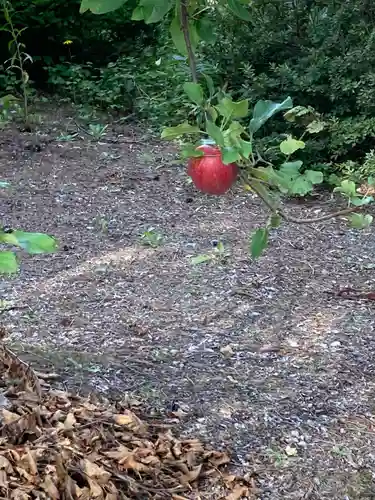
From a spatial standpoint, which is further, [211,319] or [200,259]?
[200,259]

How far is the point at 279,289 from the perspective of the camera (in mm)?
3309

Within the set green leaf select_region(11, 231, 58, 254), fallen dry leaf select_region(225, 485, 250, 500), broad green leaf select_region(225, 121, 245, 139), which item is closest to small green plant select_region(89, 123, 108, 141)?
fallen dry leaf select_region(225, 485, 250, 500)

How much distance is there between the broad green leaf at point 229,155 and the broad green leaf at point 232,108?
0.07 metres

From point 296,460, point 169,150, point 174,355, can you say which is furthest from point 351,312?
point 169,150

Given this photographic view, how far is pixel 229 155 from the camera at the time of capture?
1186mm

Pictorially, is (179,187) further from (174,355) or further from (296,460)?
(296,460)

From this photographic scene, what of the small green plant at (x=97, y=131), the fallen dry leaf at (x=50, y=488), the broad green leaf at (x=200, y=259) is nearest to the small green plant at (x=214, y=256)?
the broad green leaf at (x=200, y=259)

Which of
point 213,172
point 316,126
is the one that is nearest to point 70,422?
point 213,172

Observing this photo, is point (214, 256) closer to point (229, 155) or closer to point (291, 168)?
point (291, 168)

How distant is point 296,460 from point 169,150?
11.0 ft

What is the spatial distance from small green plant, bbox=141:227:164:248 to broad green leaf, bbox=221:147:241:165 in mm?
2546

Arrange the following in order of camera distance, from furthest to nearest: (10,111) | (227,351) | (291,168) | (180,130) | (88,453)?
1. (10,111)
2. (227,351)
3. (88,453)
4. (291,168)
5. (180,130)

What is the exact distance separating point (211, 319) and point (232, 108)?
1.85 m

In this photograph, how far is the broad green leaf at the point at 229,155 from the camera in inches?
46.3
